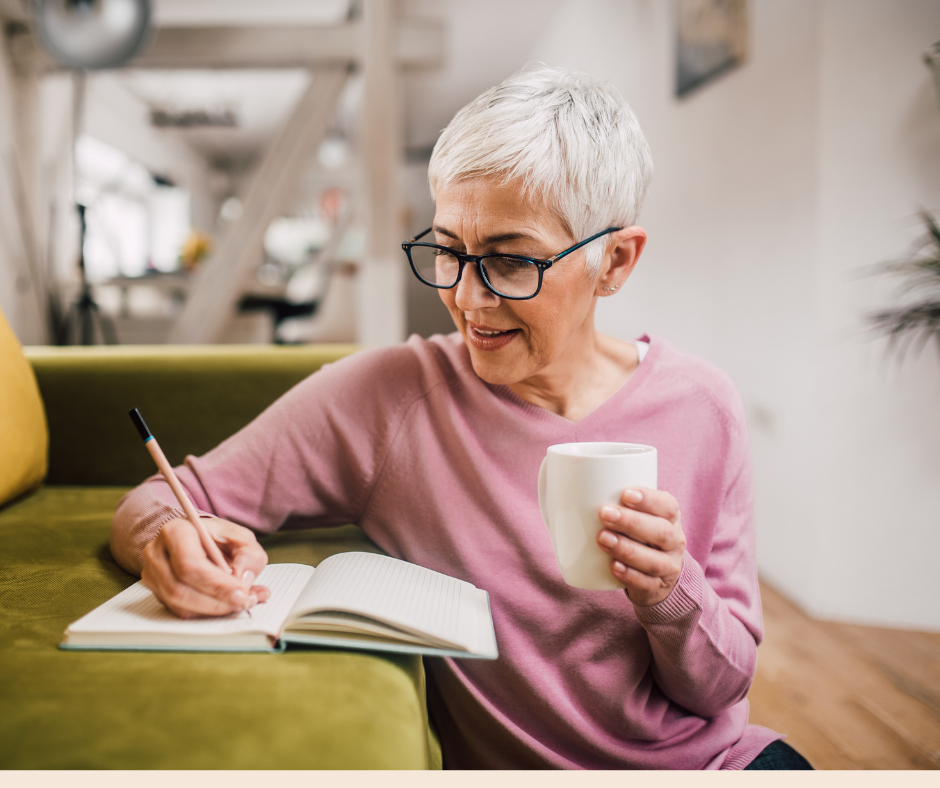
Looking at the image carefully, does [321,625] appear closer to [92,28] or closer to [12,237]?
[92,28]

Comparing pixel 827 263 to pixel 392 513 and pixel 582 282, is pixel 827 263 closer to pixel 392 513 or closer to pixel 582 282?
pixel 582 282

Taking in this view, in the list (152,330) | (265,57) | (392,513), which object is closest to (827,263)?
(392,513)

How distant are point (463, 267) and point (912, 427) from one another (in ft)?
5.89

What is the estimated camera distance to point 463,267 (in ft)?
2.31

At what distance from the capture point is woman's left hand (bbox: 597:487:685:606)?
0.53m

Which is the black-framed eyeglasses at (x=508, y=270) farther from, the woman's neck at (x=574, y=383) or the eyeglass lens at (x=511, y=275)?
the woman's neck at (x=574, y=383)

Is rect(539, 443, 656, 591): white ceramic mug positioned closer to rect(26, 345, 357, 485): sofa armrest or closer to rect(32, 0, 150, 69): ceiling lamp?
rect(26, 345, 357, 485): sofa armrest

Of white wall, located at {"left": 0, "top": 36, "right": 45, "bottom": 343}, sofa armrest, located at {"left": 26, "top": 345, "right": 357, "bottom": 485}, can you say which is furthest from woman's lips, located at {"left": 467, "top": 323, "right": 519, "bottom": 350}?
white wall, located at {"left": 0, "top": 36, "right": 45, "bottom": 343}

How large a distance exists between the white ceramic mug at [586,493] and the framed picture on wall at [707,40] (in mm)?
2434

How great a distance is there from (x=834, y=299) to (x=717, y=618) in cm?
163

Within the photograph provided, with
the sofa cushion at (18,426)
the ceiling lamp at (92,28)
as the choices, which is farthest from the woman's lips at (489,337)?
the ceiling lamp at (92,28)

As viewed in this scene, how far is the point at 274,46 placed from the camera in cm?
365

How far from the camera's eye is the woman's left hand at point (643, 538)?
1.73 feet

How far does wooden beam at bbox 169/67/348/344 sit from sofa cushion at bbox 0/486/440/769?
315 centimetres
